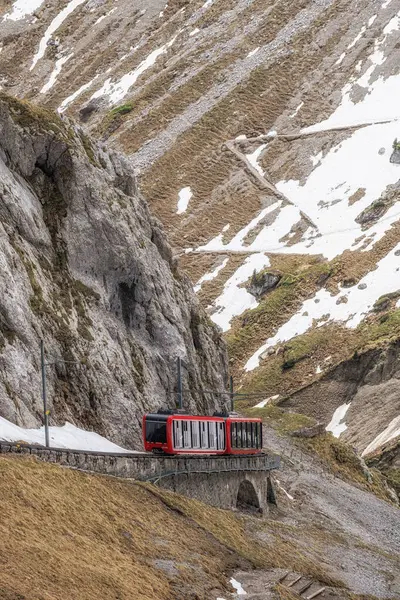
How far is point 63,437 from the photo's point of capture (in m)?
46.9

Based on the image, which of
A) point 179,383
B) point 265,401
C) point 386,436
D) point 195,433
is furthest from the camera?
point 265,401

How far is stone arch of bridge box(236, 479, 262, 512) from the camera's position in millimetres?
56812

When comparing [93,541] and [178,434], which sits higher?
[178,434]

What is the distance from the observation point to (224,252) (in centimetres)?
13850

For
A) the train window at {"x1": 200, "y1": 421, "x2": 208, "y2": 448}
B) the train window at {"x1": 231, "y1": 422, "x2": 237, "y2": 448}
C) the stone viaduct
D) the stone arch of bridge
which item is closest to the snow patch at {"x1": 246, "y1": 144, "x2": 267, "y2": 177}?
the stone viaduct

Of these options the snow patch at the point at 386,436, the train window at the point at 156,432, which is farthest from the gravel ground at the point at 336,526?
the snow patch at the point at 386,436

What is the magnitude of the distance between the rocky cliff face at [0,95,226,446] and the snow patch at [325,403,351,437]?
1205 inches

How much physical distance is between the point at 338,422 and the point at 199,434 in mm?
45653

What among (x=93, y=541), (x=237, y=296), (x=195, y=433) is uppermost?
(x=237, y=296)

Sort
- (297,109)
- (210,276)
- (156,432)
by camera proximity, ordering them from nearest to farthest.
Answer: (156,432) → (210,276) → (297,109)

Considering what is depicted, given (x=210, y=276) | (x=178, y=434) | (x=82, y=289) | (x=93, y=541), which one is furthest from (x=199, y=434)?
(x=210, y=276)

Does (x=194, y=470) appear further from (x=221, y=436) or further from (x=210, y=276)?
(x=210, y=276)

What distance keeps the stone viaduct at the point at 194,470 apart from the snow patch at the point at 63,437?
2.61m

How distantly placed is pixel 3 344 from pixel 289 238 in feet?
306
